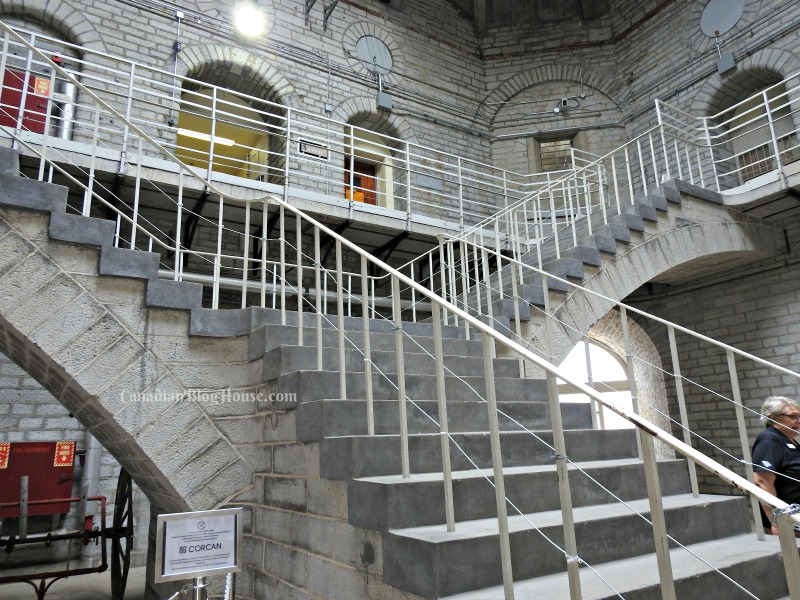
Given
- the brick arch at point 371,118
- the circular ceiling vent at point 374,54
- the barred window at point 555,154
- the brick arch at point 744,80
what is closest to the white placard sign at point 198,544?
the brick arch at point 371,118

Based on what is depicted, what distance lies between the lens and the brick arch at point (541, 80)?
37.0ft

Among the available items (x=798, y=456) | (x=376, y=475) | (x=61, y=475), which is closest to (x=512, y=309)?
(x=798, y=456)

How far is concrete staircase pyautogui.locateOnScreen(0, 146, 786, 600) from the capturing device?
1.98 metres

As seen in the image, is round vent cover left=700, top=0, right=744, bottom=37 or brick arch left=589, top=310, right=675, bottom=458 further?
round vent cover left=700, top=0, right=744, bottom=37

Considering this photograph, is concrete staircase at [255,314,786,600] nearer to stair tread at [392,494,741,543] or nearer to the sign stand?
stair tread at [392,494,741,543]

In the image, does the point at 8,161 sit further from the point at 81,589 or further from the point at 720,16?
the point at 720,16

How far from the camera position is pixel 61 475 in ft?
20.4

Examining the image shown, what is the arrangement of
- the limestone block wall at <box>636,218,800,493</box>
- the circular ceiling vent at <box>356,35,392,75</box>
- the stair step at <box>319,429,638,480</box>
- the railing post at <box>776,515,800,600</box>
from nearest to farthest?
the railing post at <box>776,515,800,600</box> < the stair step at <box>319,429,638,480</box> < the limestone block wall at <box>636,218,800,493</box> < the circular ceiling vent at <box>356,35,392,75</box>

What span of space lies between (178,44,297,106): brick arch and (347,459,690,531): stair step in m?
7.86

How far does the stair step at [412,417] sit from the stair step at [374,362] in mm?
216

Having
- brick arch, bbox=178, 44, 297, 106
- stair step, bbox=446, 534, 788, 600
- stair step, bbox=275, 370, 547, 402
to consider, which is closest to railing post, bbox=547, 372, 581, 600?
stair step, bbox=446, 534, 788, 600

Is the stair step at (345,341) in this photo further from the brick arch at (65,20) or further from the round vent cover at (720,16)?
the round vent cover at (720,16)

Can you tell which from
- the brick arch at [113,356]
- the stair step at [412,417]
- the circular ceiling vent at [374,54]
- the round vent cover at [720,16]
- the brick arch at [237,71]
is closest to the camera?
the stair step at [412,417]

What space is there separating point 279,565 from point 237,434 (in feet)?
2.54
